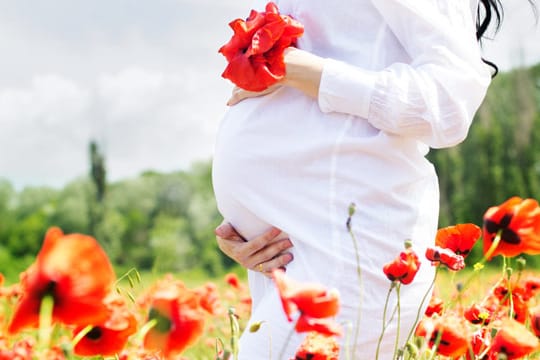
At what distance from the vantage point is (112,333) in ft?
2.99

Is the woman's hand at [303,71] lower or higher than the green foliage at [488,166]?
higher

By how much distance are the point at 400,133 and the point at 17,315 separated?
0.77 m

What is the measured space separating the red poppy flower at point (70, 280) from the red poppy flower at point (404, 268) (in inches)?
17.6

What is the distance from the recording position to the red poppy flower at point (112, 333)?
899 millimetres

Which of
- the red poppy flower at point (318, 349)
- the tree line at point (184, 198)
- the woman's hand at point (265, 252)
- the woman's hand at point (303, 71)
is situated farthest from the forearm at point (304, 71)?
the tree line at point (184, 198)

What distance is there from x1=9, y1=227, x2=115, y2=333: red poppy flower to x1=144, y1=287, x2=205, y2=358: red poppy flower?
3.1 inches

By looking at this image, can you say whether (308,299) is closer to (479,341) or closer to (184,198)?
(479,341)

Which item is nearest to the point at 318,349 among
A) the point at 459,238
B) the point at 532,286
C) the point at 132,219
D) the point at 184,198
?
the point at 459,238

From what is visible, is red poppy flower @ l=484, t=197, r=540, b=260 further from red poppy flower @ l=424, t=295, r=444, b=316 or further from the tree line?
the tree line

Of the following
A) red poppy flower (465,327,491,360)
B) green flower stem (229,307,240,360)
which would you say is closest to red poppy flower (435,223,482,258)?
red poppy flower (465,327,491,360)

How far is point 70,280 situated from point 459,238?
811 mm

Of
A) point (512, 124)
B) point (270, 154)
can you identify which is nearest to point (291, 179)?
point (270, 154)

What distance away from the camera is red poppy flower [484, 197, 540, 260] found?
1039 mm

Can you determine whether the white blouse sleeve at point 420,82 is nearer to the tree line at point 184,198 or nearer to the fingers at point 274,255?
the fingers at point 274,255
